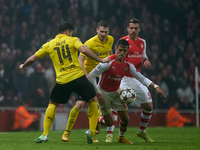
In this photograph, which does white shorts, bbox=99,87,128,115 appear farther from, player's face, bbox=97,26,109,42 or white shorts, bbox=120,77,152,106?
player's face, bbox=97,26,109,42

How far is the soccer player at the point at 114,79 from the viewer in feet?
19.8

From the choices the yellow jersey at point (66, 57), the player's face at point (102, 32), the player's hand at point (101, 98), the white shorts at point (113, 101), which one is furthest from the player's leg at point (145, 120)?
the yellow jersey at point (66, 57)

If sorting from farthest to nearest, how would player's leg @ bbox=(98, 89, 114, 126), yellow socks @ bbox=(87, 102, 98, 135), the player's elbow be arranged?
1. player's leg @ bbox=(98, 89, 114, 126)
2. yellow socks @ bbox=(87, 102, 98, 135)
3. the player's elbow

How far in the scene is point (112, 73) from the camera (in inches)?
242

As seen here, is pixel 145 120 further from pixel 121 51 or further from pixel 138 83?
pixel 121 51

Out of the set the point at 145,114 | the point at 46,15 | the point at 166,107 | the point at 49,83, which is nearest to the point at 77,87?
the point at 145,114

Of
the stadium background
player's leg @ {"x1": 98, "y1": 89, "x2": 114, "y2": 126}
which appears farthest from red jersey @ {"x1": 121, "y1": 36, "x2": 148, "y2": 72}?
the stadium background

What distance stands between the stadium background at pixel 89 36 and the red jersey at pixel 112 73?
4.98 m

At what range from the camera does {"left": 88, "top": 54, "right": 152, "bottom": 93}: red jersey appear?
602 centimetres

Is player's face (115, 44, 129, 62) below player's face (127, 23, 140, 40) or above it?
below

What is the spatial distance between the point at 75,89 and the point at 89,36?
978 cm

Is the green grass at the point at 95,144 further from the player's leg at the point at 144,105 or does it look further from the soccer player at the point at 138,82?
the soccer player at the point at 138,82

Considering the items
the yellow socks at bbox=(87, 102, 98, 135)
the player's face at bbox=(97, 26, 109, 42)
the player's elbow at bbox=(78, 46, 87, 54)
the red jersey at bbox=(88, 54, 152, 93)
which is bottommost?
the yellow socks at bbox=(87, 102, 98, 135)

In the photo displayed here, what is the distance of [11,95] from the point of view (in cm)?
1093
